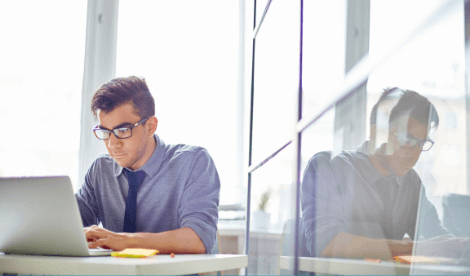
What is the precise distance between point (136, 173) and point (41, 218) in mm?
642

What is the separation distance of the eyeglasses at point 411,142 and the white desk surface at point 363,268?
14 centimetres

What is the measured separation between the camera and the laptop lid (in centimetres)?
95

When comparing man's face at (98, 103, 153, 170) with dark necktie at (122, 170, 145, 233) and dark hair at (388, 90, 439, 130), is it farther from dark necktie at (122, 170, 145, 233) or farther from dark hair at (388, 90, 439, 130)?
dark hair at (388, 90, 439, 130)

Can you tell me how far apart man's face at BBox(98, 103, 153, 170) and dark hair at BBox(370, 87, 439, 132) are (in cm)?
113

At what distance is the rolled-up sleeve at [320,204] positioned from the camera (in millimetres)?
825

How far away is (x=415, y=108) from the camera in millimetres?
520

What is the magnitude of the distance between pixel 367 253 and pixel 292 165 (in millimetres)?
524

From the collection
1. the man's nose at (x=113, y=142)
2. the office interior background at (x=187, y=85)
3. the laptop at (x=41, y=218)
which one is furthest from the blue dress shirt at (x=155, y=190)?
the laptop at (x=41, y=218)

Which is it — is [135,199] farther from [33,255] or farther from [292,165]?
[292,165]

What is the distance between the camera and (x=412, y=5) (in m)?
0.55

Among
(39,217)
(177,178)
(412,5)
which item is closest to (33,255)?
(39,217)

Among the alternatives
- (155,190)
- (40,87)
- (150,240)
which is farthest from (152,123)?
(40,87)

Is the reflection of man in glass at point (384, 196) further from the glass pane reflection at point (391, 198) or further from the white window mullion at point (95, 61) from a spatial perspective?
→ the white window mullion at point (95, 61)

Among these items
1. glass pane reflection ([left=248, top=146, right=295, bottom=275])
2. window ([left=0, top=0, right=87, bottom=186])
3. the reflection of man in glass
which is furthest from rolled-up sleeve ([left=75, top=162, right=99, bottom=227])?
the reflection of man in glass
